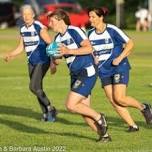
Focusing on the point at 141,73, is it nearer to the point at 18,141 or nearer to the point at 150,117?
the point at 150,117

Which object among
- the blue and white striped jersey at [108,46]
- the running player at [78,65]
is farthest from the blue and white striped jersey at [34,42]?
the running player at [78,65]

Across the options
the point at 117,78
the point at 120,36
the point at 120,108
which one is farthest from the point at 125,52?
the point at 120,108

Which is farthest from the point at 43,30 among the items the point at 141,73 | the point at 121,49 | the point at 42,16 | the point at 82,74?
the point at 42,16

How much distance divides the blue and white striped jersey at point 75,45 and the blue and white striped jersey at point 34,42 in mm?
2798

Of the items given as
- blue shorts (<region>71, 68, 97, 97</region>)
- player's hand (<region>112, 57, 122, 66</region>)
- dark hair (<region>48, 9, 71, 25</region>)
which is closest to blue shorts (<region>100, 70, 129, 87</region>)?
player's hand (<region>112, 57, 122, 66</region>)

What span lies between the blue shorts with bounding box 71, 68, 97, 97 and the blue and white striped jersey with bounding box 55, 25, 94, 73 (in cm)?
10

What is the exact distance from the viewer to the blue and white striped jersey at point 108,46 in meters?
13.3

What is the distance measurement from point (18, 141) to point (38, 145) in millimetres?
543

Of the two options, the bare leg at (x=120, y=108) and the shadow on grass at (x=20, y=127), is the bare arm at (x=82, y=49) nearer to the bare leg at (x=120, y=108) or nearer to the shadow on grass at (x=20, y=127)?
the bare leg at (x=120, y=108)

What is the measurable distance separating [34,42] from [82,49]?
3.13 metres

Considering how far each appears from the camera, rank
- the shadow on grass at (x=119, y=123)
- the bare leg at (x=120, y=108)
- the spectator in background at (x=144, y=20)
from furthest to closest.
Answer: the spectator in background at (x=144, y=20) → the shadow on grass at (x=119, y=123) → the bare leg at (x=120, y=108)

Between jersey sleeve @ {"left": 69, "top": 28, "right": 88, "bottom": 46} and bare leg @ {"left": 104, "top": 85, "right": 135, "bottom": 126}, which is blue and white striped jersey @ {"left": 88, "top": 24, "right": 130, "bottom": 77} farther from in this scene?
jersey sleeve @ {"left": 69, "top": 28, "right": 88, "bottom": 46}

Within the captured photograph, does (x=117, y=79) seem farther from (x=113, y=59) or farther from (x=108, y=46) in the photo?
(x=108, y=46)

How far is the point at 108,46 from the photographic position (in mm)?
13391
